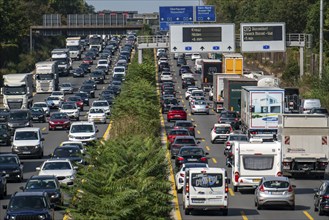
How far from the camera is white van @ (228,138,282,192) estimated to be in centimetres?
4509

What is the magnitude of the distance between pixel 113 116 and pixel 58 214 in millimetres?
28163

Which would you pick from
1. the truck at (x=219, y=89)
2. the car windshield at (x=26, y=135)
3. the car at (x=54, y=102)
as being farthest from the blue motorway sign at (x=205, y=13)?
the car windshield at (x=26, y=135)

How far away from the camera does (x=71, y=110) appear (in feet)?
273

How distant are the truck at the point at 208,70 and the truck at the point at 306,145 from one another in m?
56.1

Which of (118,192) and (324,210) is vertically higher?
(118,192)

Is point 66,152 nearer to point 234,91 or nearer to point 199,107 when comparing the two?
point 234,91

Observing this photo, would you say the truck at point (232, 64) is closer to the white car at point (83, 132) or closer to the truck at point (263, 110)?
the truck at point (263, 110)

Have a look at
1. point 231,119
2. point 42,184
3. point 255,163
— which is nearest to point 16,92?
point 231,119

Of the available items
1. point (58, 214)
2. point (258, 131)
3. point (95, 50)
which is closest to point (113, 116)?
point (258, 131)

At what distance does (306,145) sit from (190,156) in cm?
534

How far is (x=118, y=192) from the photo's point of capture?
24.8 meters

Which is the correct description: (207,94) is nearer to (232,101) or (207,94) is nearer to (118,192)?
(232,101)

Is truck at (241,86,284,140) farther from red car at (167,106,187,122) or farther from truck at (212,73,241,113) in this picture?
truck at (212,73,241,113)

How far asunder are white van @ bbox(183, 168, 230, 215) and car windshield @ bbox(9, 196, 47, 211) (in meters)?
5.97
